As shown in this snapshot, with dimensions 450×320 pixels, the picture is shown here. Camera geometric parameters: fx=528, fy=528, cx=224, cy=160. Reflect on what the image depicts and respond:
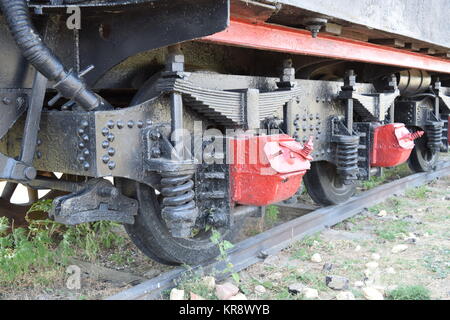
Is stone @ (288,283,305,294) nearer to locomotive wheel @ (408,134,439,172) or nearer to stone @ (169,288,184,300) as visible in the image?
stone @ (169,288,184,300)

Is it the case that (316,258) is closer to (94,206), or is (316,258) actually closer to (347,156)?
(347,156)

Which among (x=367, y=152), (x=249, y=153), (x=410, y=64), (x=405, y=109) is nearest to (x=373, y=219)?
(x=367, y=152)

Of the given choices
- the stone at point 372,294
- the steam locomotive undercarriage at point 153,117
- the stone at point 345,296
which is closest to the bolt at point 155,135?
the steam locomotive undercarriage at point 153,117

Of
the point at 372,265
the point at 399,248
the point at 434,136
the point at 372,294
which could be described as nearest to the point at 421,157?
the point at 434,136

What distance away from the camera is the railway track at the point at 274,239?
8.84ft

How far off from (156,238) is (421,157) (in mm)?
4618

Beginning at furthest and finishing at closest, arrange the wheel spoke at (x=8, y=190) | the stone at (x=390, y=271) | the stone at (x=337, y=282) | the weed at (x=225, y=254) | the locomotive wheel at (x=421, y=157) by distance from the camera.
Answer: the locomotive wheel at (x=421, y=157) < the wheel spoke at (x=8, y=190) < the stone at (x=390, y=271) < the stone at (x=337, y=282) < the weed at (x=225, y=254)

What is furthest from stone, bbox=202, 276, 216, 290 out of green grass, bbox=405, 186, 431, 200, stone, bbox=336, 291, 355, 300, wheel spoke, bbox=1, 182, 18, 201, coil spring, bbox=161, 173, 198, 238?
green grass, bbox=405, 186, 431, 200

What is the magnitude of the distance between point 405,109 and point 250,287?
11.9ft

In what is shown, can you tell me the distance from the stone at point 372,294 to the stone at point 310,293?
0.25 m

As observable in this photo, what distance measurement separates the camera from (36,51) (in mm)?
2176

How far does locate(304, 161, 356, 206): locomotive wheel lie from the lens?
174 inches

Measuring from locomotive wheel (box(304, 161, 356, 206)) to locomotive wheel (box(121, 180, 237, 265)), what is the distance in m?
1.53

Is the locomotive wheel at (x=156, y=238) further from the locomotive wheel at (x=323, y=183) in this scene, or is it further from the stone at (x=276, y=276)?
the locomotive wheel at (x=323, y=183)
